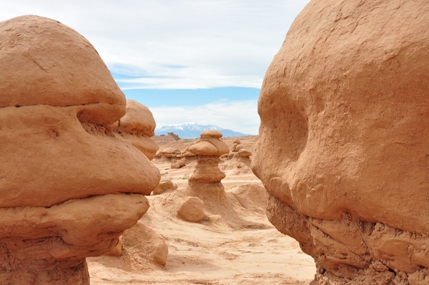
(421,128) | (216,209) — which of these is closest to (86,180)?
(421,128)

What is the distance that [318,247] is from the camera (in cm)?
328

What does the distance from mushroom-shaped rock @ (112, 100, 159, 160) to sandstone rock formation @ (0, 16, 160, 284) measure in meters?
3.41

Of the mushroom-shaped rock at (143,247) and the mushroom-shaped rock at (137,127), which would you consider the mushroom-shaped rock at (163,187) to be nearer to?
the mushroom-shaped rock at (137,127)

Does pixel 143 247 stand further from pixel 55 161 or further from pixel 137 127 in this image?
pixel 55 161

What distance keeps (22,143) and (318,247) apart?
91.3 inches

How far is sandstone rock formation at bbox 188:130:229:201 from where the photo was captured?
509 inches

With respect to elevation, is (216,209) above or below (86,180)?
below

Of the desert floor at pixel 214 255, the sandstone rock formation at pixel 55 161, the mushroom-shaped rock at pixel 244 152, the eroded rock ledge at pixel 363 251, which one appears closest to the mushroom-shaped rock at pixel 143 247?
the desert floor at pixel 214 255

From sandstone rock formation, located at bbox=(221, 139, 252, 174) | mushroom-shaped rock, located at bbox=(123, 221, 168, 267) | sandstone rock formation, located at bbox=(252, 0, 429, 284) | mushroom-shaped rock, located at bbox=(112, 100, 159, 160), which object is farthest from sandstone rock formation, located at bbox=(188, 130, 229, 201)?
sandstone rock formation, located at bbox=(252, 0, 429, 284)

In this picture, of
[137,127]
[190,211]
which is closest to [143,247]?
[137,127]

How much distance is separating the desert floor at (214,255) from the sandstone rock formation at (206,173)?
41 cm

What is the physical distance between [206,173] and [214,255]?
5275 mm

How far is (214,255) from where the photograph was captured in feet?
25.3

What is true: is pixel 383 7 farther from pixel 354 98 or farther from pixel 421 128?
pixel 421 128
